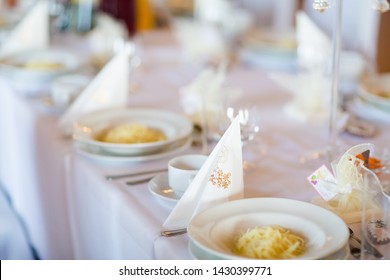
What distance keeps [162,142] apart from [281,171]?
0.93 ft

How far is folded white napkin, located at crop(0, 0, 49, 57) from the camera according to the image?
241cm

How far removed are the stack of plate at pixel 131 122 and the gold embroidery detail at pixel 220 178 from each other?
33 centimetres

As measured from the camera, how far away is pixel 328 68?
2.01m

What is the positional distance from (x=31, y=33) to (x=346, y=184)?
5.34 feet

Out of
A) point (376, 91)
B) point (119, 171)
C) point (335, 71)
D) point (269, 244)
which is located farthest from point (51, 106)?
point (269, 244)

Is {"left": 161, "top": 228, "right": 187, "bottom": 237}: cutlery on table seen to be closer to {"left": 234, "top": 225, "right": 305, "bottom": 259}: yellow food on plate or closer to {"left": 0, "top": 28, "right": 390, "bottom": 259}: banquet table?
{"left": 0, "top": 28, "right": 390, "bottom": 259}: banquet table

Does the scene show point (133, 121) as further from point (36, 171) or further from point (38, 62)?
point (38, 62)

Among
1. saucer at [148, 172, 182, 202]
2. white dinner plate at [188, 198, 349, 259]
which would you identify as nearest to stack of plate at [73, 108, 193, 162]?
saucer at [148, 172, 182, 202]

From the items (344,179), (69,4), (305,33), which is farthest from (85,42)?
(344,179)

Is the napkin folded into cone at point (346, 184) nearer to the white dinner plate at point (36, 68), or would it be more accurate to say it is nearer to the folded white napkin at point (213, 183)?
the folded white napkin at point (213, 183)

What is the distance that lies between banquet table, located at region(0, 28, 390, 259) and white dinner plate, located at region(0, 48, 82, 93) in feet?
0.15

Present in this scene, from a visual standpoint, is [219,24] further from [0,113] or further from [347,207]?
[347,207]

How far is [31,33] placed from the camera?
2477 mm

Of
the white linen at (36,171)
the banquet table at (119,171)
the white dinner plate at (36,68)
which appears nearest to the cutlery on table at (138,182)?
the banquet table at (119,171)
